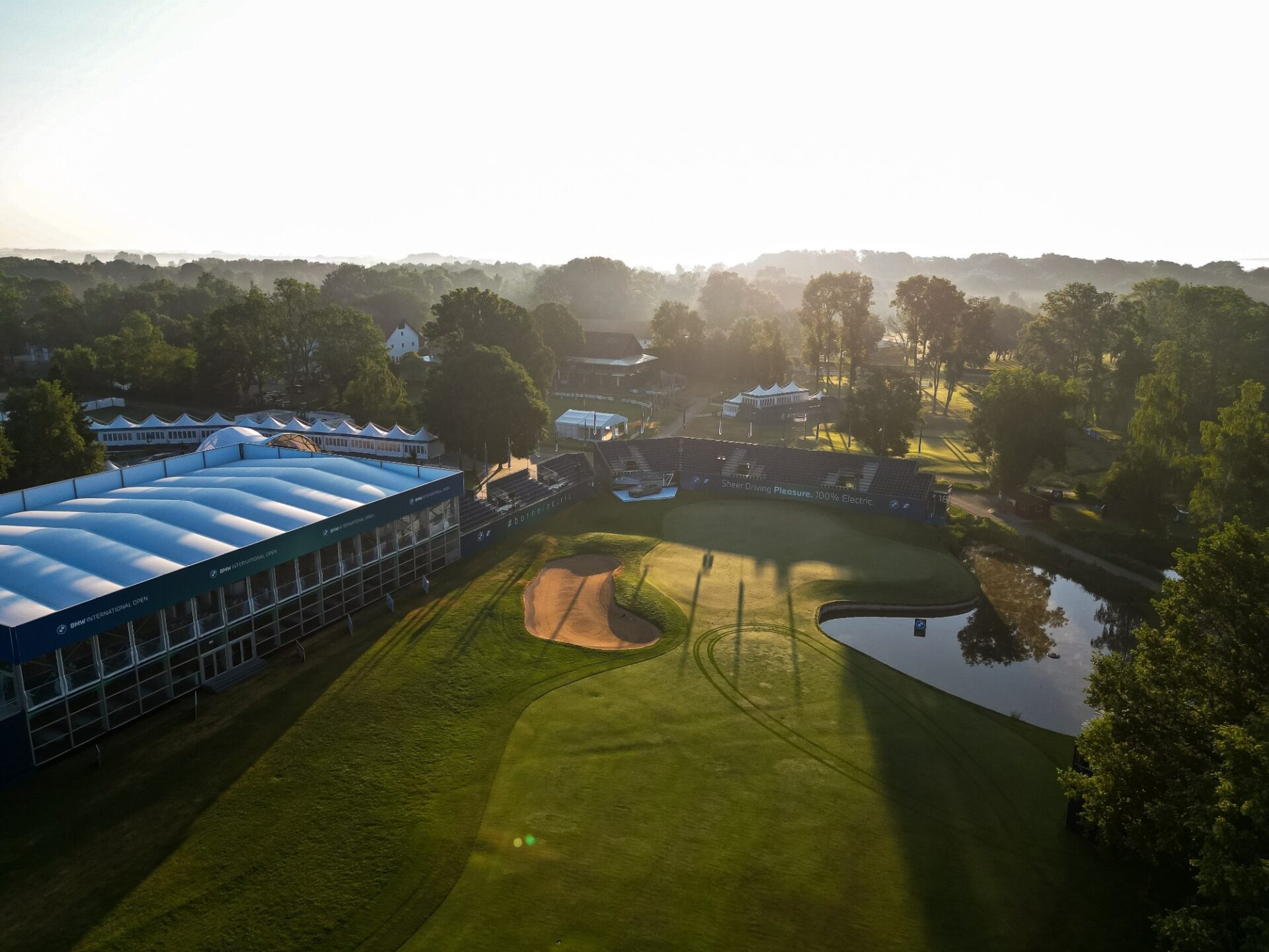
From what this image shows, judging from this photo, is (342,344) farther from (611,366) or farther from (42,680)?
(42,680)

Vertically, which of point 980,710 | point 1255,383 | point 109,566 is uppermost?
point 1255,383

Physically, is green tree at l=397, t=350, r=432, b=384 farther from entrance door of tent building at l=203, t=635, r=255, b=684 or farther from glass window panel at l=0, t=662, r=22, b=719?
glass window panel at l=0, t=662, r=22, b=719

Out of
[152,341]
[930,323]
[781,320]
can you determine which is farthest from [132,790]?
[781,320]

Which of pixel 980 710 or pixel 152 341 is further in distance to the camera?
pixel 152 341

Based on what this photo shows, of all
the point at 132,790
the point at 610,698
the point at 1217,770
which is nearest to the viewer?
the point at 1217,770

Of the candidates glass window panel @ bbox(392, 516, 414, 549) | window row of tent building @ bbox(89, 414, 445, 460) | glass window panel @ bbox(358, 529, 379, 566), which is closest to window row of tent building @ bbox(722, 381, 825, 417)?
window row of tent building @ bbox(89, 414, 445, 460)

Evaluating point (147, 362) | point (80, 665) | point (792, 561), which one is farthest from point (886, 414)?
point (147, 362)

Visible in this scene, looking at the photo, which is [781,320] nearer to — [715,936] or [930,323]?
[930,323]
